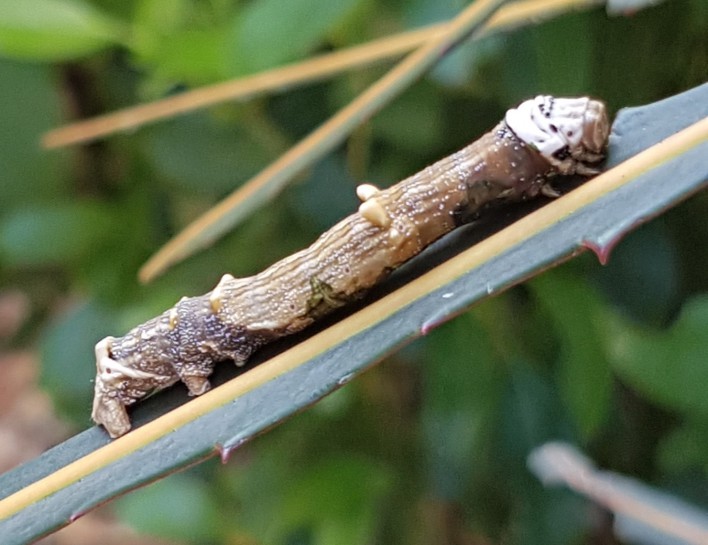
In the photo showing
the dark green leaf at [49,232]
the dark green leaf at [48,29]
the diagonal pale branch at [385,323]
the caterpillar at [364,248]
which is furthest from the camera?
the dark green leaf at [49,232]

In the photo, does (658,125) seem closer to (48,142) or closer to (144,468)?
(144,468)

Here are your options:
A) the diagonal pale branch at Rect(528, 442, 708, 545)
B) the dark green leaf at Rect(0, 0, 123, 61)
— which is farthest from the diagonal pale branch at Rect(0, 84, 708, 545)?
the dark green leaf at Rect(0, 0, 123, 61)

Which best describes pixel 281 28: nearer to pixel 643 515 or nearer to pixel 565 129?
pixel 565 129

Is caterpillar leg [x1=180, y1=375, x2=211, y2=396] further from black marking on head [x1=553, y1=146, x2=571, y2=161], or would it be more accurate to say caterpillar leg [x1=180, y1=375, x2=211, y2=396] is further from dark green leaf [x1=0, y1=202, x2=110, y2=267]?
dark green leaf [x1=0, y1=202, x2=110, y2=267]

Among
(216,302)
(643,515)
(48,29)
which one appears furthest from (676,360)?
(48,29)

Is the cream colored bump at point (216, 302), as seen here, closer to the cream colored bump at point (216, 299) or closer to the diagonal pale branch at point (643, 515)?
the cream colored bump at point (216, 299)

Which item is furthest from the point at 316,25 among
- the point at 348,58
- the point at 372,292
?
the point at 372,292

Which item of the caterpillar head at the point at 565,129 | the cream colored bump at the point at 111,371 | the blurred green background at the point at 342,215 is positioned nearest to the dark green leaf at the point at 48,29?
the blurred green background at the point at 342,215
